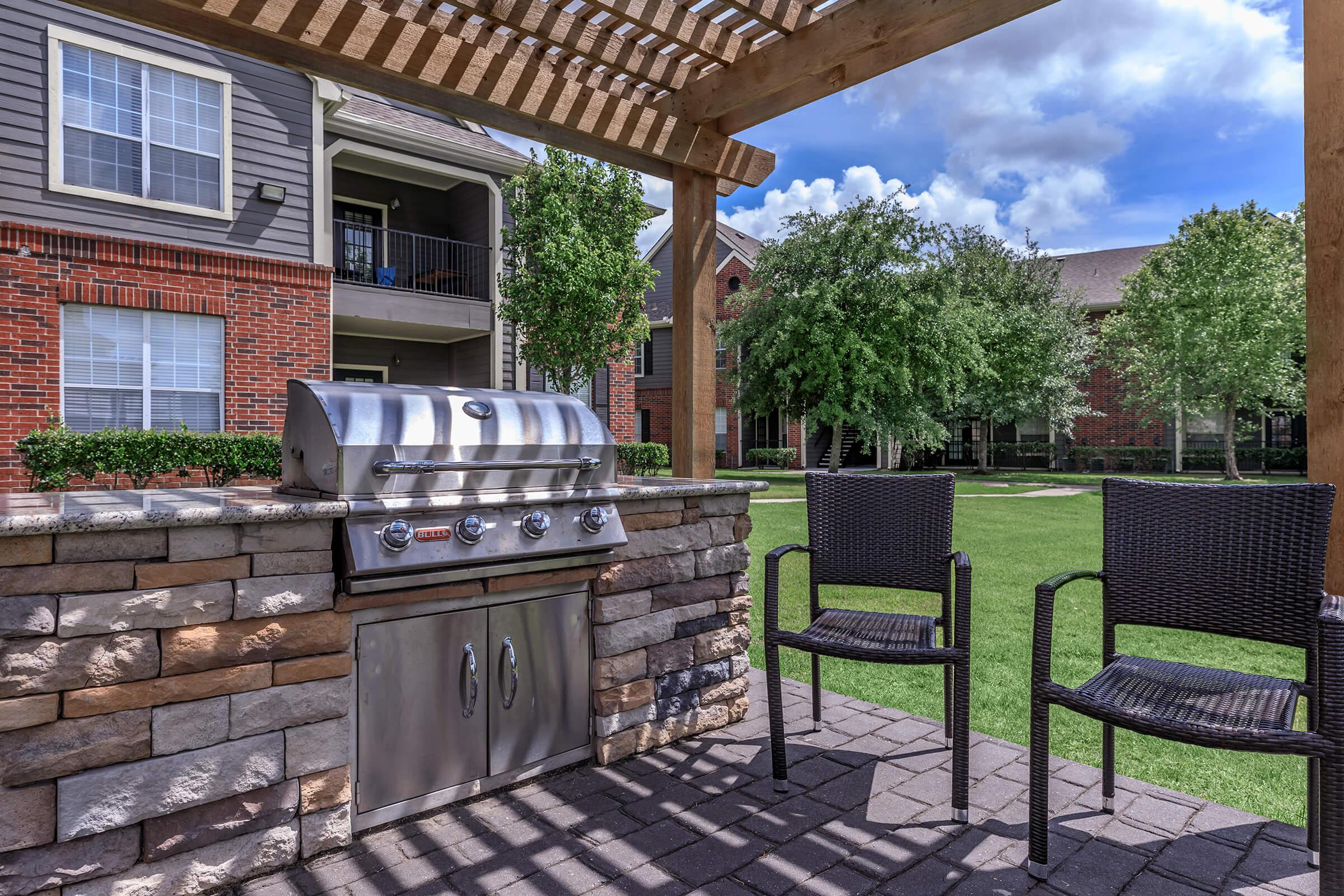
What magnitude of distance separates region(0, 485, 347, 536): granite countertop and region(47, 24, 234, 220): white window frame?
6.70 m

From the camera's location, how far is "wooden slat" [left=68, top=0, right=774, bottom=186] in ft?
8.13

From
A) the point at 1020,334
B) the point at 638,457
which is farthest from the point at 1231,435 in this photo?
the point at 638,457

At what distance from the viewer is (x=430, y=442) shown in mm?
2150

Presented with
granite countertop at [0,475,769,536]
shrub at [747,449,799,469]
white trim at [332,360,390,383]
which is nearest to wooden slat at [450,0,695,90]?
granite countertop at [0,475,769,536]

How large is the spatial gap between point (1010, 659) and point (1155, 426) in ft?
66.3

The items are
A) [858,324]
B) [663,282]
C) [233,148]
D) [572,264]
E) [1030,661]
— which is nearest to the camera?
[1030,661]

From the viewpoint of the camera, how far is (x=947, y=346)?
50.3 ft

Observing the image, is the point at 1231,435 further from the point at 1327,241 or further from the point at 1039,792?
the point at 1039,792

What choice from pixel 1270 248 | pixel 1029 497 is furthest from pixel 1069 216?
pixel 1029 497

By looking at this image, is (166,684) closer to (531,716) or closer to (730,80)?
(531,716)

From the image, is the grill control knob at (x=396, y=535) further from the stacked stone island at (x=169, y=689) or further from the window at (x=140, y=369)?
the window at (x=140, y=369)

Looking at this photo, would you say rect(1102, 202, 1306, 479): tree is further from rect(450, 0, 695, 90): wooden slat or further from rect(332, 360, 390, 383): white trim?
rect(450, 0, 695, 90): wooden slat

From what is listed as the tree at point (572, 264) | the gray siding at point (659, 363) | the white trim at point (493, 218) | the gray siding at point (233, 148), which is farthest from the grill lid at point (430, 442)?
the gray siding at point (659, 363)

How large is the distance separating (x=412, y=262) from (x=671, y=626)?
9.87 m
